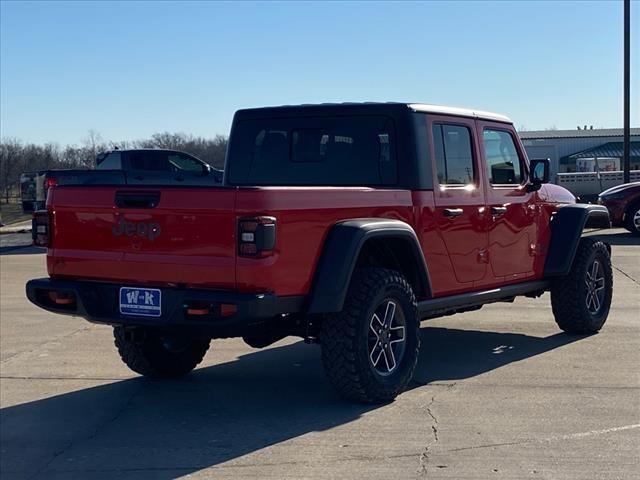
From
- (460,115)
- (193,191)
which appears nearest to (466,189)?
(460,115)

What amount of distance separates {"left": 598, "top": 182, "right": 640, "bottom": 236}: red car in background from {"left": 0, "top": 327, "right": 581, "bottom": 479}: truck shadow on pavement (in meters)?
11.3

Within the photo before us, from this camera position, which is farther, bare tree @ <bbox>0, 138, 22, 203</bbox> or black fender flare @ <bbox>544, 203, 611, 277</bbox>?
bare tree @ <bbox>0, 138, 22, 203</bbox>

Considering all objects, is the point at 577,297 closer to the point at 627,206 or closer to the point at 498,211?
the point at 498,211

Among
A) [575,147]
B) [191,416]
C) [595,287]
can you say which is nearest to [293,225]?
[191,416]

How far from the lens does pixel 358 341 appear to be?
18.5 feet

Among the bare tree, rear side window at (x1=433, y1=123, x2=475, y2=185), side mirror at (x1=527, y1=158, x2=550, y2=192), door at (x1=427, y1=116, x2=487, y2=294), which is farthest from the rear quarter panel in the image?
the bare tree

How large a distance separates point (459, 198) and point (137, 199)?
248cm

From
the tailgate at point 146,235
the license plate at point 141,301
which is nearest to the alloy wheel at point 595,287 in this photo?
the tailgate at point 146,235

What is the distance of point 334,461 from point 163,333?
167cm

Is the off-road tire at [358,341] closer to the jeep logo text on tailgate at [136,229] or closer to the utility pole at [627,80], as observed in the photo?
the jeep logo text on tailgate at [136,229]

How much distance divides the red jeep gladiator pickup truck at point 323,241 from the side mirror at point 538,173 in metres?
0.01

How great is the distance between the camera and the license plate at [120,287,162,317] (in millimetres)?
5402

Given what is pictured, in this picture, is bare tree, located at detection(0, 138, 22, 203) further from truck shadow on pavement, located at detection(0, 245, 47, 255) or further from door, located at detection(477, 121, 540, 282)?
door, located at detection(477, 121, 540, 282)

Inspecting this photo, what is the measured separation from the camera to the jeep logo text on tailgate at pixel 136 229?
5428mm
